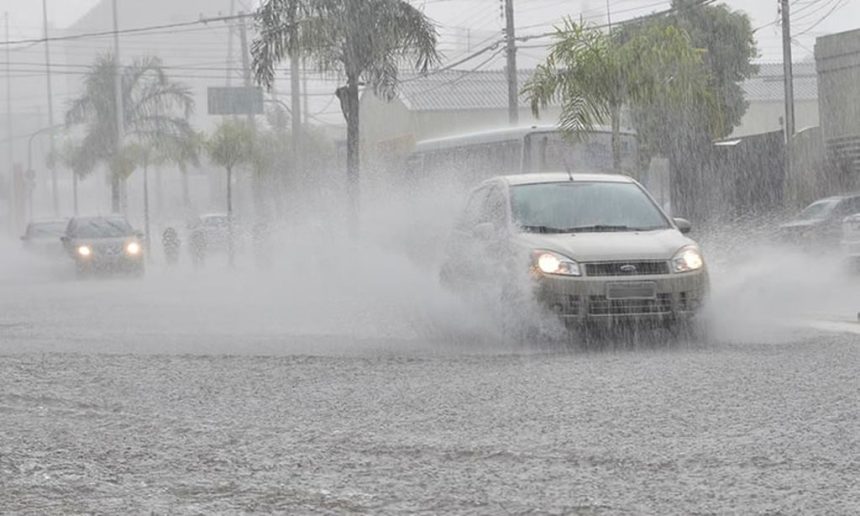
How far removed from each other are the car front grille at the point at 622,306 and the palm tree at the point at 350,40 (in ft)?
58.3

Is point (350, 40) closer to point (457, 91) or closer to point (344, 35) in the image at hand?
point (344, 35)

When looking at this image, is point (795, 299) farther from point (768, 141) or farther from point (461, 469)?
Result: point (768, 141)

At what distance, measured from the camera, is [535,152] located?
87.9 feet

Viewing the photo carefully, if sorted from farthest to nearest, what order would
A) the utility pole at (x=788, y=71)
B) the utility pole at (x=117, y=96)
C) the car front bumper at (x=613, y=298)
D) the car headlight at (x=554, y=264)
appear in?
the utility pole at (x=117, y=96)
the utility pole at (x=788, y=71)
the car headlight at (x=554, y=264)
the car front bumper at (x=613, y=298)

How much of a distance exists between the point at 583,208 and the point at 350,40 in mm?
16742

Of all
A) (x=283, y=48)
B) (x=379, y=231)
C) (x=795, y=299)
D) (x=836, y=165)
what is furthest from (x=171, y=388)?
(x=836, y=165)

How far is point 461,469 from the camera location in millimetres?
7184

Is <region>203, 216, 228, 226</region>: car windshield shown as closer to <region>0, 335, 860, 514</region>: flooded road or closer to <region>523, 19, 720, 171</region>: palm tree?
<region>523, 19, 720, 171</region>: palm tree

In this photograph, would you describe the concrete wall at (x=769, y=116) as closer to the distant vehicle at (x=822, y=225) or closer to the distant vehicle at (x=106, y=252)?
the distant vehicle at (x=106, y=252)

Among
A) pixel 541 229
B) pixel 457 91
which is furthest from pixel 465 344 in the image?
pixel 457 91

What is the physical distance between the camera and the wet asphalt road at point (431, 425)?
6.60 meters

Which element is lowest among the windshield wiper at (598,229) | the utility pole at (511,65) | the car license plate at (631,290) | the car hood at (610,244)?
the car license plate at (631,290)

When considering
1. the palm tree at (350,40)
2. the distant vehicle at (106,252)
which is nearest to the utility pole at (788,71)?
the palm tree at (350,40)

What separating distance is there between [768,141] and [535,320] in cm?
2770
